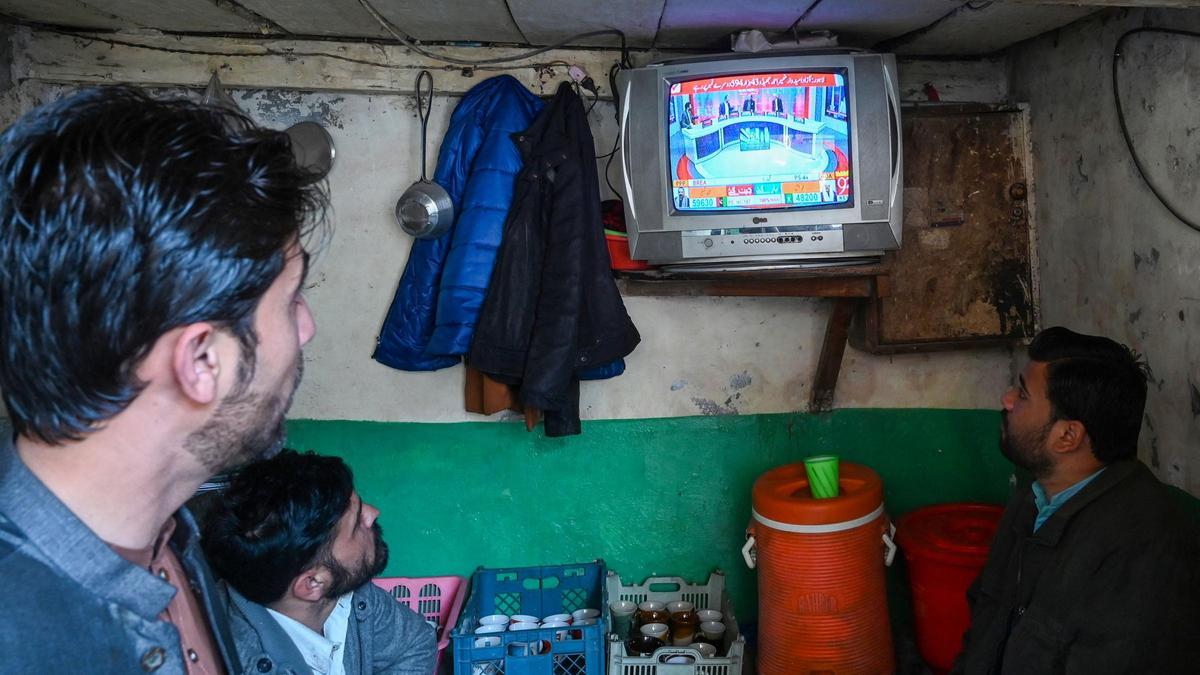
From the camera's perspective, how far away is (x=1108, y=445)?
1.97 meters

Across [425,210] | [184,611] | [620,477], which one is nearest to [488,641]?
[620,477]

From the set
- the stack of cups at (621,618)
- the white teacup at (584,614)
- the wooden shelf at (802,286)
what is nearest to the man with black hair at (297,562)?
the white teacup at (584,614)

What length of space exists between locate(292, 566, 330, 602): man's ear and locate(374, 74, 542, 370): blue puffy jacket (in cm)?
102

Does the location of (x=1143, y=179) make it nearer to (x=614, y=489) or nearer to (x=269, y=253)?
(x=614, y=489)

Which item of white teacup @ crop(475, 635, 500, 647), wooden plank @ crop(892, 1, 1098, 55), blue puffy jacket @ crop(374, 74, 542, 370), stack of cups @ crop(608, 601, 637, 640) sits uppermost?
wooden plank @ crop(892, 1, 1098, 55)

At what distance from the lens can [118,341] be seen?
82 centimetres

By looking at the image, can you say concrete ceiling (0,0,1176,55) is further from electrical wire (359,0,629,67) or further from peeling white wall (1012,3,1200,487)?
peeling white wall (1012,3,1200,487)

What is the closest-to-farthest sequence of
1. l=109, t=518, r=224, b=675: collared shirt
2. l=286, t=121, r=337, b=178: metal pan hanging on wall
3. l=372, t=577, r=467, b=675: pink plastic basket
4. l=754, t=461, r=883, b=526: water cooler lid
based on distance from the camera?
l=109, t=518, r=224, b=675: collared shirt, l=754, t=461, r=883, b=526: water cooler lid, l=286, t=121, r=337, b=178: metal pan hanging on wall, l=372, t=577, r=467, b=675: pink plastic basket

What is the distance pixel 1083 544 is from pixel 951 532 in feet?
2.70

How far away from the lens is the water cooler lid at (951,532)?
2547 mm

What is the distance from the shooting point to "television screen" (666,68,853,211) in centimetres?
238

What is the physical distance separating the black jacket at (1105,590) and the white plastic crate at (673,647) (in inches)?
29.9

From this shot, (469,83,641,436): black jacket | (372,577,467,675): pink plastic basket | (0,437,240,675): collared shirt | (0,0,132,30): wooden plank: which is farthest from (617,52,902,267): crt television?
(0,437,240,675): collared shirt

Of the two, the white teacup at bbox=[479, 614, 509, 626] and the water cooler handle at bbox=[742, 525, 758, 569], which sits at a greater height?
the water cooler handle at bbox=[742, 525, 758, 569]
